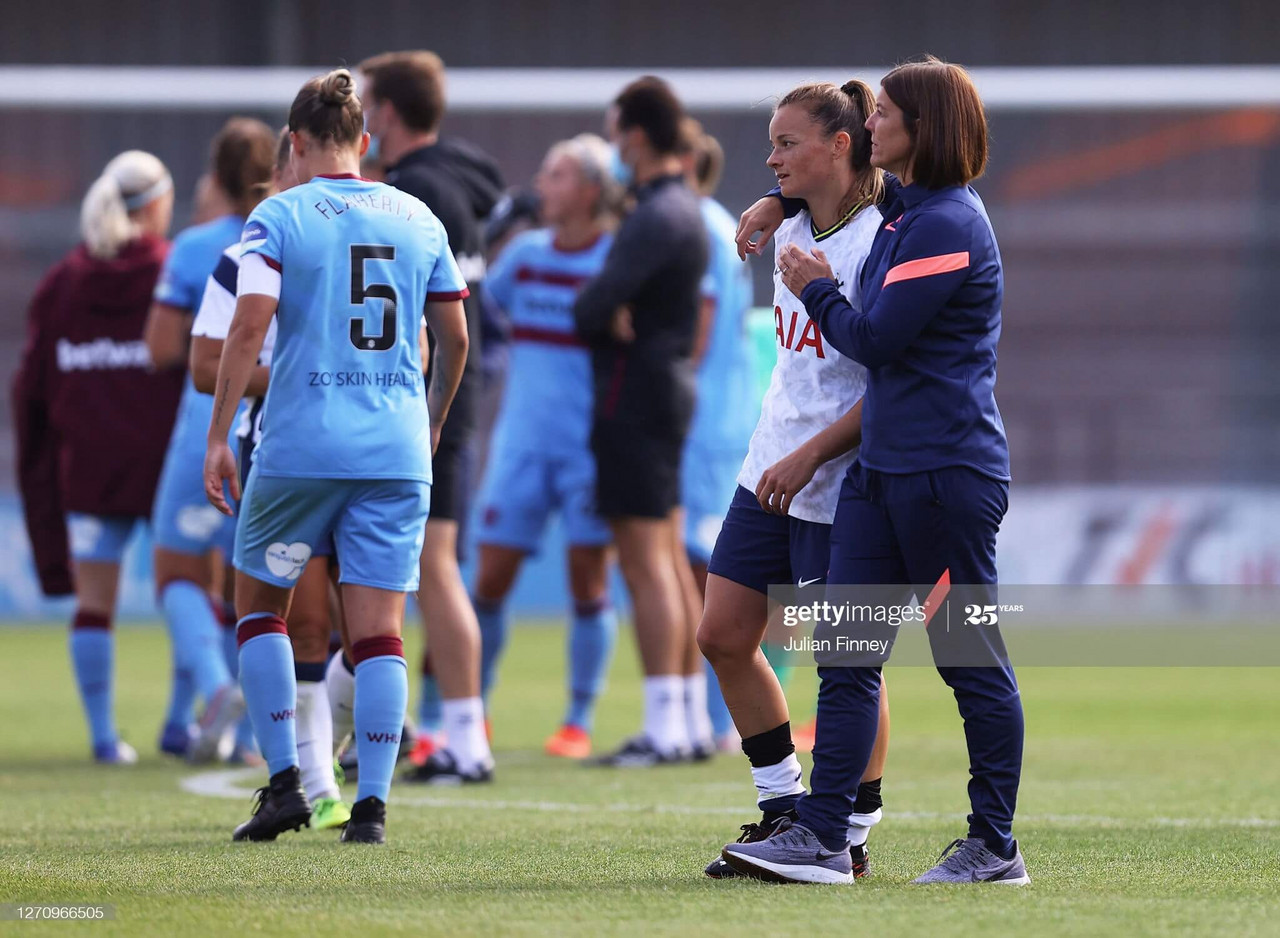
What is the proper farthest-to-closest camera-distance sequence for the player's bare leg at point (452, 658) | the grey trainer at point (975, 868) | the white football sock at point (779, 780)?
1. the player's bare leg at point (452, 658)
2. the white football sock at point (779, 780)
3. the grey trainer at point (975, 868)

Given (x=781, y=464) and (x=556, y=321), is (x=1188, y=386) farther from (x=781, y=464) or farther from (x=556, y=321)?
(x=781, y=464)

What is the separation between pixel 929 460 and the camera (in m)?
3.42

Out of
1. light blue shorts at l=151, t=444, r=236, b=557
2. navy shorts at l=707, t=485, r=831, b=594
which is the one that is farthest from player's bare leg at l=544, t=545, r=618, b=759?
navy shorts at l=707, t=485, r=831, b=594

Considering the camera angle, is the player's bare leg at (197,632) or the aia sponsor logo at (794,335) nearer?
the aia sponsor logo at (794,335)

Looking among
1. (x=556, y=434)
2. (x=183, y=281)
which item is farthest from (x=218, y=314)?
(x=556, y=434)

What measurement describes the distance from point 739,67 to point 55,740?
589 inches

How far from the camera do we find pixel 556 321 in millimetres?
7320

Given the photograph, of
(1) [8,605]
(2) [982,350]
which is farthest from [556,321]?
(1) [8,605]

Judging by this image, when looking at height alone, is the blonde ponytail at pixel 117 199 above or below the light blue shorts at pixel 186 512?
above

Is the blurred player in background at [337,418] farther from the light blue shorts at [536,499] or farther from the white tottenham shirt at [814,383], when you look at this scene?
the light blue shorts at [536,499]

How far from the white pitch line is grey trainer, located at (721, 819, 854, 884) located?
1.26 metres

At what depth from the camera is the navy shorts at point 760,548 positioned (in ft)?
12.3

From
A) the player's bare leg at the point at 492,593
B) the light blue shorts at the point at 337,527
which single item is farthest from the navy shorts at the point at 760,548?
the player's bare leg at the point at 492,593
